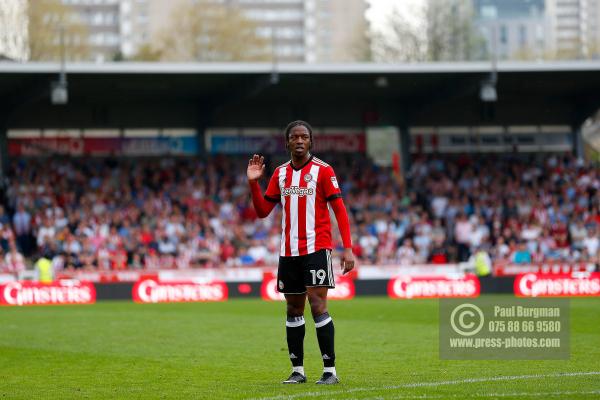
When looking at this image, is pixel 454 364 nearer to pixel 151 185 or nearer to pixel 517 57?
pixel 151 185

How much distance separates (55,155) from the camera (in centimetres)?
3859

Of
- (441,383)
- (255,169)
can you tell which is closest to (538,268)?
(441,383)

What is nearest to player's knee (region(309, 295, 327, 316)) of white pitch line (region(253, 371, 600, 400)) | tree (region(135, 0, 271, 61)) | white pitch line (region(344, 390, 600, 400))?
white pitch line (region(253, 371, 600, 400))

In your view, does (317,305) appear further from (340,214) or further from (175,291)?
(175,291)

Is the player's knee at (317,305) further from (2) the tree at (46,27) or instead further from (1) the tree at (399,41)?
(2) the tree at (46,27)

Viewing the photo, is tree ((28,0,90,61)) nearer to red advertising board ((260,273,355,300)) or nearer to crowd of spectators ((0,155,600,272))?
crowd of spectators ((0,155,600,272))

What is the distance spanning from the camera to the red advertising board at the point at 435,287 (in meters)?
29.0

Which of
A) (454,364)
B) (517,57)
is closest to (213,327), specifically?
(454,364)

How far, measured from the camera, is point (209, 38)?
89062 mm

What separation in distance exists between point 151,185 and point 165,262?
16.3 ft

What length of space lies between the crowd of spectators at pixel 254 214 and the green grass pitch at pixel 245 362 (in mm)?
11098

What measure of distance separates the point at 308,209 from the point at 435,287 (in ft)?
64.9

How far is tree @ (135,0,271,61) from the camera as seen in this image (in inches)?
3420
